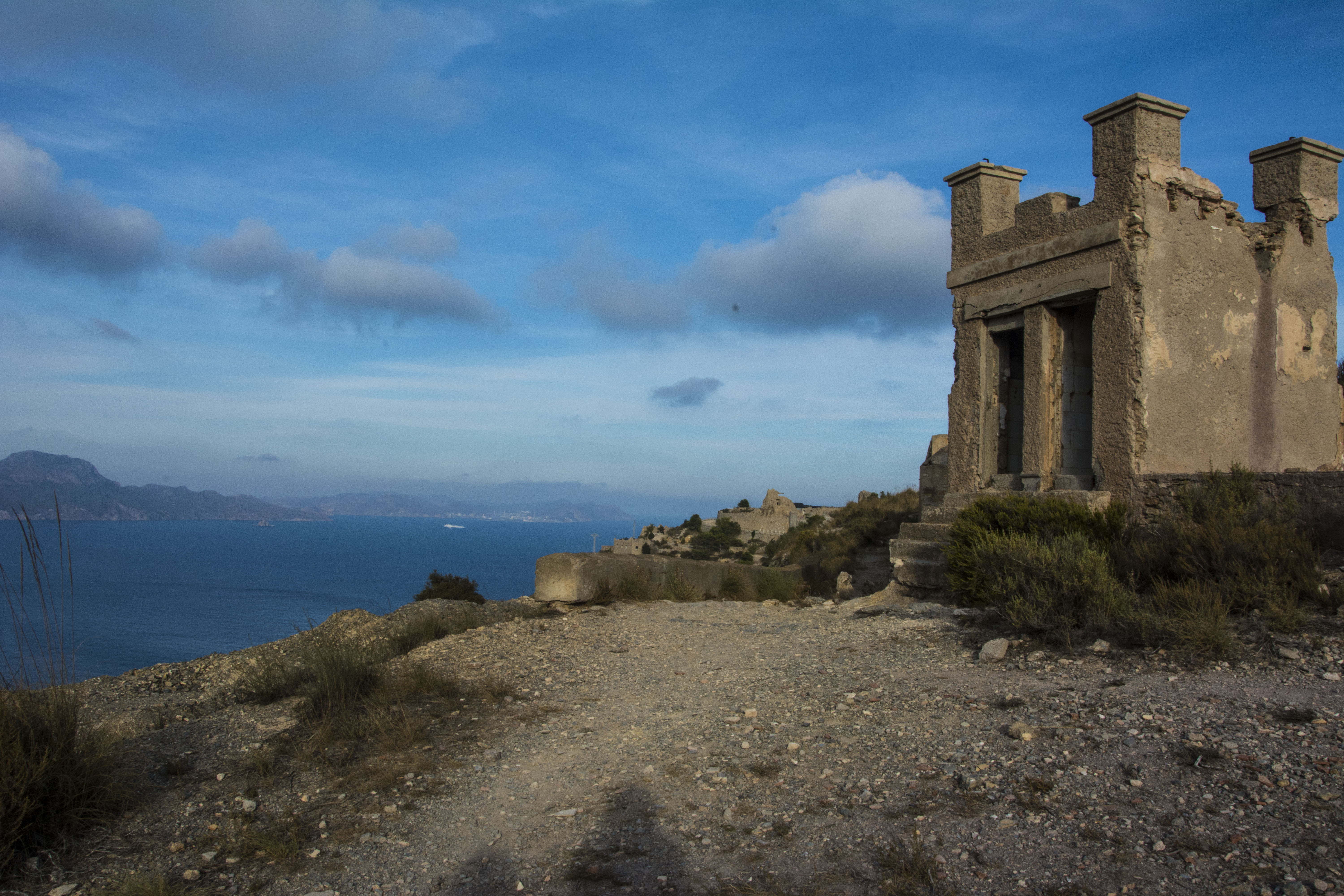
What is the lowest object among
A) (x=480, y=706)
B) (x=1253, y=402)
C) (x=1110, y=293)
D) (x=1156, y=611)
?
(x=480, y=706)

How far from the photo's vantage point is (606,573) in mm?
11891

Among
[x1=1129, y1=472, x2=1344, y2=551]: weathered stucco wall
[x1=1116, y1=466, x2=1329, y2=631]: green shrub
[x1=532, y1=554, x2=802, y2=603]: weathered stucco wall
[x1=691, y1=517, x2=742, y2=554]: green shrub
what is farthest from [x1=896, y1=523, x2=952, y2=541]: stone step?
[x1=691, y1=517, x2=742, y2=554]: green shrub

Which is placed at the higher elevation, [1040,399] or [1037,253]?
[1037,253]

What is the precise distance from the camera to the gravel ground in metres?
3.47

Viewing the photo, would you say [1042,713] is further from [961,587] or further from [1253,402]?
[1253,402]

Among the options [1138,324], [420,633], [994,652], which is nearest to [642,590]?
[420,633]

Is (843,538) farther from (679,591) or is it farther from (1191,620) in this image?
(1191,620)

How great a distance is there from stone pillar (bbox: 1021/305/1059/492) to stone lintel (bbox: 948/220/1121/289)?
2.25 ft

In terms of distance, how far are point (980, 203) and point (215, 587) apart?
7982cm

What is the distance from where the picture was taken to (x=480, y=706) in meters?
6.50

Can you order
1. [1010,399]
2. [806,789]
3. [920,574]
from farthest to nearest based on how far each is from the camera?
[1010,399]
[920,574]
[806,789]

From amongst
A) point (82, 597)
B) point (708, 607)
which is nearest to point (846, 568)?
point (708, 607)

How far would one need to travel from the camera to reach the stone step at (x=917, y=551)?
412 inches

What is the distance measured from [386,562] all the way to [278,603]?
199ft
